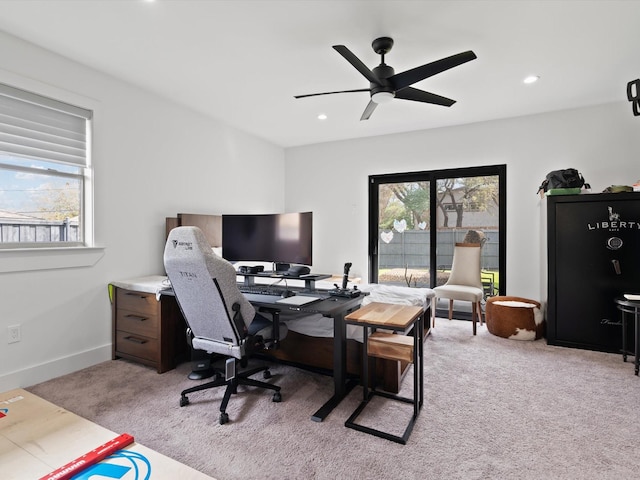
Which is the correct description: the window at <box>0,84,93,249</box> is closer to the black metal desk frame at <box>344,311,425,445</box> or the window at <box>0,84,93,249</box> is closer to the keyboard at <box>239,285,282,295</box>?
the keyboard at <box>239,285,282,295</box>

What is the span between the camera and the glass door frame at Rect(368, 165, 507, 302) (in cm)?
432

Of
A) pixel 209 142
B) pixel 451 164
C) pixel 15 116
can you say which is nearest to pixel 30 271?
pixel 15 116

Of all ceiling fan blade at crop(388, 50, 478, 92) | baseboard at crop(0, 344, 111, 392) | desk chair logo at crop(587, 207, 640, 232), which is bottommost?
baseboard at crop(0, 344, 111, 392)

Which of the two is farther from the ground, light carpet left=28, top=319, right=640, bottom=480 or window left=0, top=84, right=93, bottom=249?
window left=0, top=84, right=93, bottom=249

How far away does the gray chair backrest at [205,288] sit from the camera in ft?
6.46

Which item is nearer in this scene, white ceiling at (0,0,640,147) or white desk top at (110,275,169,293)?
white ceiling at (0,0,640,147)

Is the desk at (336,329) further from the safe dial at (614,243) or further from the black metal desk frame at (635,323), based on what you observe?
the safe dial at (614,243)

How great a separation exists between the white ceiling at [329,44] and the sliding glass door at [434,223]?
1.10 metres

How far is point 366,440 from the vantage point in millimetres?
1902

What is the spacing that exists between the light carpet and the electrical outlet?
0.39 m

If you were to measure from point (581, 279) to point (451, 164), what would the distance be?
2.03 metres

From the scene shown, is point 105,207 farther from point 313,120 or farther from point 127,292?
point 313,120

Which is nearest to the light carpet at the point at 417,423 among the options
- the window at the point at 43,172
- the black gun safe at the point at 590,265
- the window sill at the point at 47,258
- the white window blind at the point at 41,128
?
the black gun safe at the point at 590,265

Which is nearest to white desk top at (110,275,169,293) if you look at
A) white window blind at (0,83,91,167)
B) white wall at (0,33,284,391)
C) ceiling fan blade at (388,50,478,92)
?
white wall at (0,33,284,391)
